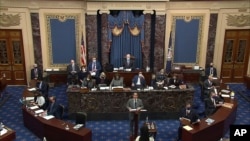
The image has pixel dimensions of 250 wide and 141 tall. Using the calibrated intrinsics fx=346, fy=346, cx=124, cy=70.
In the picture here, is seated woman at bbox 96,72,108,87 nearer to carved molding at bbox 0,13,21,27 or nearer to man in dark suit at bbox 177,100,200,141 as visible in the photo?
man in dark suit at bbox 177,100,200,141

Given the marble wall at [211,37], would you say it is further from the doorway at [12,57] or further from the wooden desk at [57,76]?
the doorway at [12,57]

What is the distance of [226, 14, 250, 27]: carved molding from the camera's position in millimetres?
16438

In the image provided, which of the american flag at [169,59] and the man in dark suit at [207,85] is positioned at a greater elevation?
the american flag at [169,59]

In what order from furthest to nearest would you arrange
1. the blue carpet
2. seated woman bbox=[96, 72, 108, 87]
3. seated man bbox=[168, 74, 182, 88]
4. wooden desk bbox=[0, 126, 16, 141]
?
1. seated woman bbox=[96, 72, 108, 87]
2. seated man bbox=[168, 74, 182, 88]
3. the blue carpet
4. wooden desk bbox=[0, 126, 16, 141]

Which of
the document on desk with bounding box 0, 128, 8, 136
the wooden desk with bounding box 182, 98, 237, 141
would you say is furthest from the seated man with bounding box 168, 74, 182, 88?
the document on desk with bounding box 0, 128, 8, 136

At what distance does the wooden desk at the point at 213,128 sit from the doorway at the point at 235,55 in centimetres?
522

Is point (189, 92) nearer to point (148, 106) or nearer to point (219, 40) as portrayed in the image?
point (148, 106)

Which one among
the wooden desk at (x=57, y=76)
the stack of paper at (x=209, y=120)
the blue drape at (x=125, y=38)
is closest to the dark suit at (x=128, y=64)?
the blue drape at (x=125, y=38)

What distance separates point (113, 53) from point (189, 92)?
15.0 ft

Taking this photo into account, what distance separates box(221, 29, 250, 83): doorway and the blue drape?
4.28 m

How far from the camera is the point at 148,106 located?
530 inches

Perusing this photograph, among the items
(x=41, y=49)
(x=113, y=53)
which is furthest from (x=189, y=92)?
(x=41, y=49)

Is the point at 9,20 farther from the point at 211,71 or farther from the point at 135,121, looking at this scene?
the point at 211,71

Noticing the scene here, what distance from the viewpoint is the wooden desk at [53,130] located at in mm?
10742
